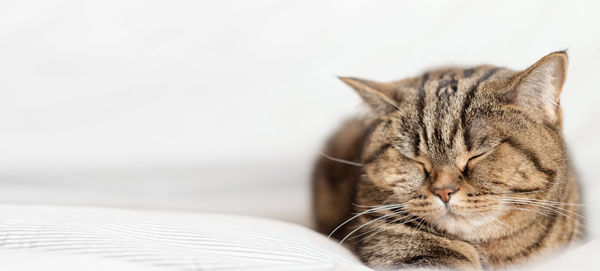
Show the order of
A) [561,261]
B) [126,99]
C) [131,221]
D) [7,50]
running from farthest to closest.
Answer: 1. [126,99]
2. [7,50]
3. [131,221]
4. [561,261]

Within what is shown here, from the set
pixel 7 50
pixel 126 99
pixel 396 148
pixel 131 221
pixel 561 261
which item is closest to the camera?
pixel 561 261

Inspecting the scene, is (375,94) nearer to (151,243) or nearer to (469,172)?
(469,172)

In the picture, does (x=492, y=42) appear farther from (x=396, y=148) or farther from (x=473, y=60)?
(x=396, y=148)

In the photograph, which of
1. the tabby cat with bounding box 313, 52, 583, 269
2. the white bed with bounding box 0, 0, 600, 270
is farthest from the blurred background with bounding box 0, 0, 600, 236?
the tabby cat with bounding box 313, 52, 583, 269

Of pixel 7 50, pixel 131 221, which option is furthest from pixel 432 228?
pixel 7 50

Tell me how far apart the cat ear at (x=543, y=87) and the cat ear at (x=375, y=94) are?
273mm

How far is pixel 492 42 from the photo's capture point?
1915mm

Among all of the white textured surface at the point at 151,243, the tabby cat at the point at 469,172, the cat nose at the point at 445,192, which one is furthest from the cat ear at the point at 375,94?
the white textured surface at the point at 151,243

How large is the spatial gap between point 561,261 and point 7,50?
1568mm

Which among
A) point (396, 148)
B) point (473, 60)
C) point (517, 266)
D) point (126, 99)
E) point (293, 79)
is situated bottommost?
point (517, 266)

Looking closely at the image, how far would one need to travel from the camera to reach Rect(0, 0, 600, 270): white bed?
180 centimetres

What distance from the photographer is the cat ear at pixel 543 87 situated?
1221 millimetres

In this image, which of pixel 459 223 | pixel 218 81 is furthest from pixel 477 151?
pixel 218 81

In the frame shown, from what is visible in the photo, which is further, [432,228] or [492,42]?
[492,42]
